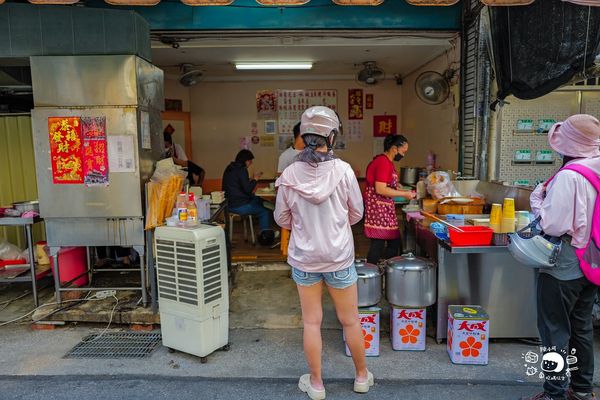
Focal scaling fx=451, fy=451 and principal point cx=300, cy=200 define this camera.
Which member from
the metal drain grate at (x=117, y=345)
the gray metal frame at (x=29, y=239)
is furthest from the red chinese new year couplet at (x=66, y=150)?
the metal drain grate at (x=117, y=345)

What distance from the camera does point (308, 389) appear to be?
3150 mm

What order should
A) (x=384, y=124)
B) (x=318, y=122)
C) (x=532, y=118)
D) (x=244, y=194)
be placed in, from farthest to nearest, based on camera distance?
(x=384, y=124)
(x=244, y=194)
(x=532, y=118)
(x=318, y=122)

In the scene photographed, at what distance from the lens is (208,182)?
1008 cm

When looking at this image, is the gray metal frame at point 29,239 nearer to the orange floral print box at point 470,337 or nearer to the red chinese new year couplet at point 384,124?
the orange floral print box at point 470,337

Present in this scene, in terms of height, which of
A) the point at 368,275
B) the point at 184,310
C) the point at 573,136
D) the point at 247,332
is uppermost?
the point at 573,136

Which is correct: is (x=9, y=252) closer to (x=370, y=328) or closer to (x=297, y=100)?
(x=370, y=328)

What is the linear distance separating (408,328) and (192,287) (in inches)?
70.4

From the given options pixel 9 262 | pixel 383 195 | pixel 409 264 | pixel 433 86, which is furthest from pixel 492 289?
pixel 9 262

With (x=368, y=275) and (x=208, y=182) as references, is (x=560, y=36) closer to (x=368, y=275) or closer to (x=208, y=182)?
(x=368, y=275)

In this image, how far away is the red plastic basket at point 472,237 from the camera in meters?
3.55

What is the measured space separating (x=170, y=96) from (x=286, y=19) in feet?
15.1

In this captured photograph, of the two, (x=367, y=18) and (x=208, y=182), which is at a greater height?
(x=367, y=18)

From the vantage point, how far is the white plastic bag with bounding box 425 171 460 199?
5008 millimetres

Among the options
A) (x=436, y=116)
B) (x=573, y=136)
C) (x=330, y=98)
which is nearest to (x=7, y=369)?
(x=573, y=136)
